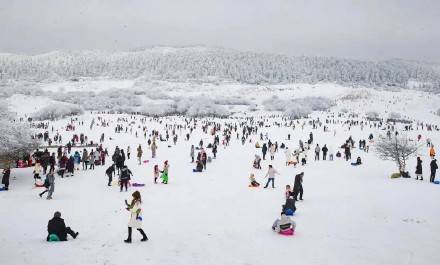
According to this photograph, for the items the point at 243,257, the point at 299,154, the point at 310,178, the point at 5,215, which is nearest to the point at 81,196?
the point at 5,215

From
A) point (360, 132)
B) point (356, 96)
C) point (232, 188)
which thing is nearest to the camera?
point (232, 188)

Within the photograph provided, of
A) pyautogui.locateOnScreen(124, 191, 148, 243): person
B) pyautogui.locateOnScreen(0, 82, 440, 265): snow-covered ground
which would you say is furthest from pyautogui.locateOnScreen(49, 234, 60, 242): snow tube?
pyautogui.locateOnScreen(124, 191, 148, 243): person

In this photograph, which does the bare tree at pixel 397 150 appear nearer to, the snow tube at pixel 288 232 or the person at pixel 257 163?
the person at pixel 257 163

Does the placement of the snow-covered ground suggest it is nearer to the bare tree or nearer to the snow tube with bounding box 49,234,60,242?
the snow tube with bounding box 49,234,60,242

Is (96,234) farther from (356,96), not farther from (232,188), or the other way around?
(356,96)

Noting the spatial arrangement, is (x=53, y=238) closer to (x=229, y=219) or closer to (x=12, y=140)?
(x=229, y=219)

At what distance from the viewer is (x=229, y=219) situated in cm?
1427

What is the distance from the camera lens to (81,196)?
18625 millimetres

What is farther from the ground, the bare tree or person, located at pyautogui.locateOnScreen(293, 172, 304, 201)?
the bare tree

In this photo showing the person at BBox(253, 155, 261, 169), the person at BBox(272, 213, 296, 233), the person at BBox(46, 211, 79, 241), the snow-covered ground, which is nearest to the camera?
the snow-covered ground

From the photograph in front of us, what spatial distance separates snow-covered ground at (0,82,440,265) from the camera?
10398mm

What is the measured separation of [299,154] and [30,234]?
23.5 m

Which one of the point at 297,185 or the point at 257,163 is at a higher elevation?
the point at 297,185

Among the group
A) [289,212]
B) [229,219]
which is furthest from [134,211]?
[289,212]
